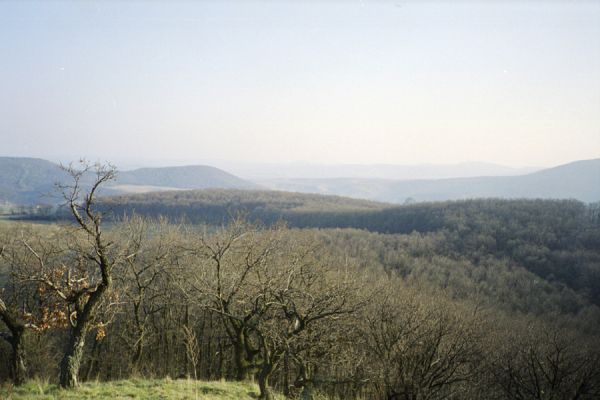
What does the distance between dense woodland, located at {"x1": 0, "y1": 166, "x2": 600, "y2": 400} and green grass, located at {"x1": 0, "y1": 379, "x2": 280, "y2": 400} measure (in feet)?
2.44

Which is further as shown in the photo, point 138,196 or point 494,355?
point 138,196

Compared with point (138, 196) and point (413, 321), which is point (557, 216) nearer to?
point (413, 321)

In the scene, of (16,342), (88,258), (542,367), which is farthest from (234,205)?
(88,258)

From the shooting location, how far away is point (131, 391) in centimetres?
1220

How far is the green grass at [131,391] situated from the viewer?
37.4ft

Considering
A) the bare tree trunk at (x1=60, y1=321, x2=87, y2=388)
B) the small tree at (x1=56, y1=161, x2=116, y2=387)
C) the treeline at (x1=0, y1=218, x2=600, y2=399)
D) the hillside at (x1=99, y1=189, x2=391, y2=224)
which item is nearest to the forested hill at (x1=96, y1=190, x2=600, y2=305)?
the hillside at (x1=99, y1=189, x2=391, y2=224)

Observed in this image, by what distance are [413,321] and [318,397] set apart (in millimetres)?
13143

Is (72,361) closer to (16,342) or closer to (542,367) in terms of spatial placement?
(16,342)

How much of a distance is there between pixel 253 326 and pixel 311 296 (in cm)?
324

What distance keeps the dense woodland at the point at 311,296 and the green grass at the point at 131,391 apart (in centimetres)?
74

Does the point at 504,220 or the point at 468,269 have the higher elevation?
the point at 504,220

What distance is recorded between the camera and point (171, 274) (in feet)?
96.6

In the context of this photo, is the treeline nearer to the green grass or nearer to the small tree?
the small tree

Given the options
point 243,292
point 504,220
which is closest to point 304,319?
point 243,292
